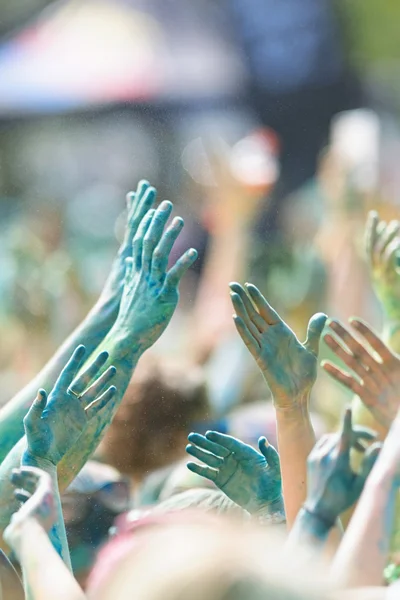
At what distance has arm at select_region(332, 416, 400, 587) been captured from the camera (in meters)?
1.18

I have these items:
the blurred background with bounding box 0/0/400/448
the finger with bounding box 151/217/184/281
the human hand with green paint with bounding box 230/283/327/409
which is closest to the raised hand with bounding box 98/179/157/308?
the finger with bounding box 151/217/184/281

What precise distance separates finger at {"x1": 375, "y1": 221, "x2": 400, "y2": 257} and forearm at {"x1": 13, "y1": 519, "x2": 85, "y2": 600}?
1.16 metres

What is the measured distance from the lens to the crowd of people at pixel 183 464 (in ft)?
3.52

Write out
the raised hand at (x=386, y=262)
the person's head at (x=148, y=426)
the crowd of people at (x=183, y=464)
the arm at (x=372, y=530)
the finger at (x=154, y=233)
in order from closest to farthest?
the crowd of people at (x=183, y=464) → the arm at (x=372, y=530) → the finger at (x=154, y=233) → the raised hand at (x=386, y=262) → the person's head at (x=148, y=426)

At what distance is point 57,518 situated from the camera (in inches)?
51.4

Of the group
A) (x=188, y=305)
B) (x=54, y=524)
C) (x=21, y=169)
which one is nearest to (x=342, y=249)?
(x=188, y=305)

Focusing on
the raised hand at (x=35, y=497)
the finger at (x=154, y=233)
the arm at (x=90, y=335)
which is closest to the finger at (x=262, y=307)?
the finger at (x=154, y=233)

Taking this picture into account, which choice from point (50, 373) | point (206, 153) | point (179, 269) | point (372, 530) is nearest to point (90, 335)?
point (50, 373)

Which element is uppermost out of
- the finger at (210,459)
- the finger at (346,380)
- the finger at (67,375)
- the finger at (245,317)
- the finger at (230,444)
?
the finger at (245,317)

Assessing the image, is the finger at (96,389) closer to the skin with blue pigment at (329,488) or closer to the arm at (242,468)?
the arm at (242,468)

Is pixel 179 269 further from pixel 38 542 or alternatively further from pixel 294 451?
pixel 38 542

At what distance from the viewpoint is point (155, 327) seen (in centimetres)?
176

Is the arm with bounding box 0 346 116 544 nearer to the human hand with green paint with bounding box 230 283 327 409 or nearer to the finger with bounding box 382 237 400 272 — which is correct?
the human hand with green paint with bounding box 230 283 327 409

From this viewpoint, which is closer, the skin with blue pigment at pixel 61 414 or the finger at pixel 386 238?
the skin with blue pigment at pixel 61 414
